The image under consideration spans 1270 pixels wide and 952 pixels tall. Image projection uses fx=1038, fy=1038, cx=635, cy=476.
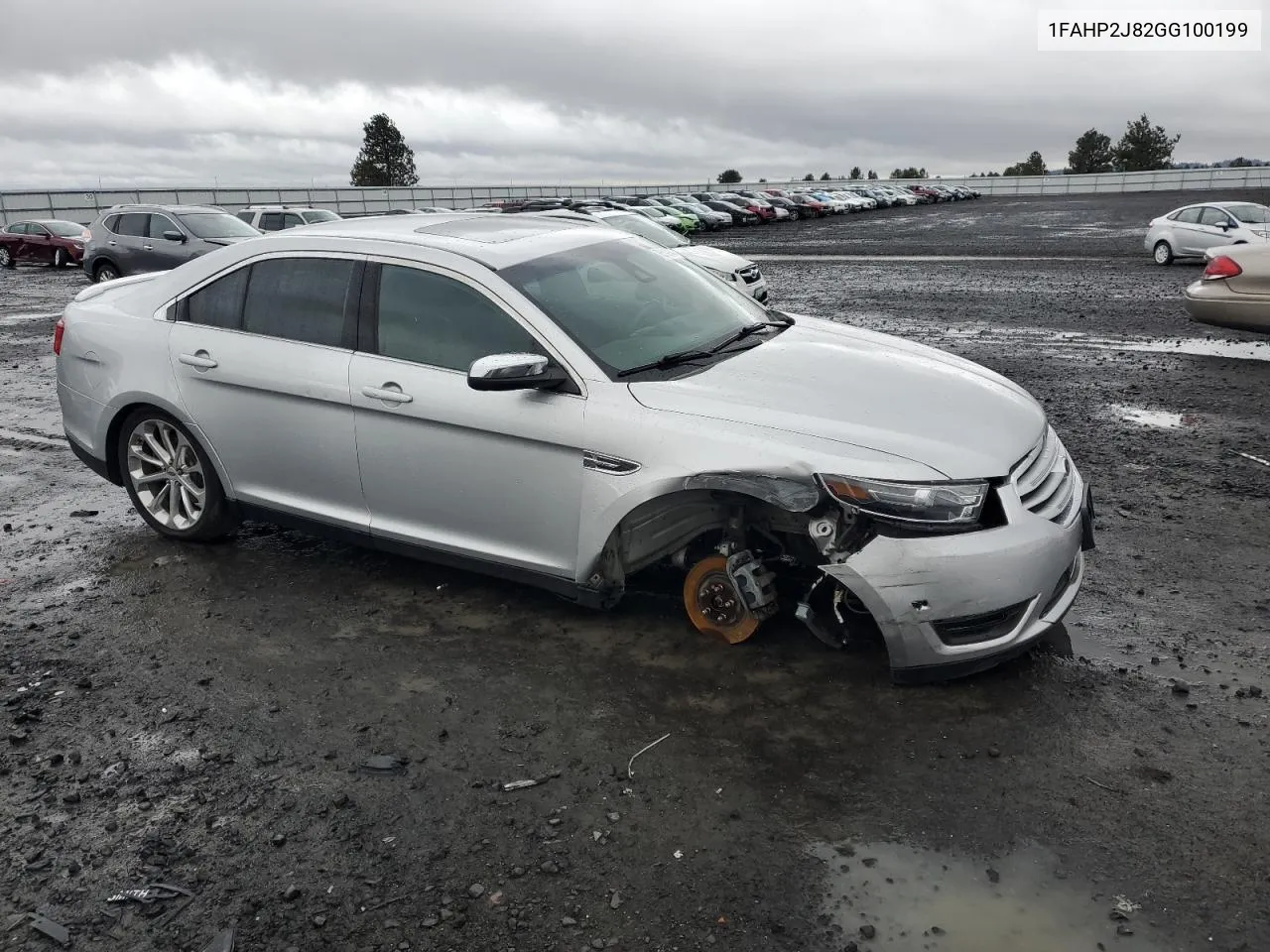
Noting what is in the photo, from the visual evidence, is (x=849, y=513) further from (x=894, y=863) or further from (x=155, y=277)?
(x=155, y=277)

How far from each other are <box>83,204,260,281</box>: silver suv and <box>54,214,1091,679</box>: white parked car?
15.4 metres

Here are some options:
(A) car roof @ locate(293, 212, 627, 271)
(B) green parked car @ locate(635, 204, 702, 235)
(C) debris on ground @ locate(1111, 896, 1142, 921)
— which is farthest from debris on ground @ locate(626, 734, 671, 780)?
(B) green parked car @ locate(635, 204, 702, 235)

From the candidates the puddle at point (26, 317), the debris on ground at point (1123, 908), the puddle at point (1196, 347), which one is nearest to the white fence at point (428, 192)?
the puddle at point (26, 317)

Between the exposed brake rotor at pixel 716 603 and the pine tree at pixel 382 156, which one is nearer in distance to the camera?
the exposed brake rotor at pixel 716 603

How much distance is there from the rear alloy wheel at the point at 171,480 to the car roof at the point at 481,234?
1171 millimetres

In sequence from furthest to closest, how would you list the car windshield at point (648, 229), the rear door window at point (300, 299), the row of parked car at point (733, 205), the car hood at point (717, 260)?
the row of parked car at point (733, 205), the car windshield at point (648, 229), the car hood at point (717, 260), the rear door window at point (300, 299)

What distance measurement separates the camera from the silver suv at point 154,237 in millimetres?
19641

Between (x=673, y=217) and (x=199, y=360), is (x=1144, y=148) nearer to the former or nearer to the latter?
(x=673, y=217)

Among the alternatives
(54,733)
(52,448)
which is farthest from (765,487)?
(52,448)

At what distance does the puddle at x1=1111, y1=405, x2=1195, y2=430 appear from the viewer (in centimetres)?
780

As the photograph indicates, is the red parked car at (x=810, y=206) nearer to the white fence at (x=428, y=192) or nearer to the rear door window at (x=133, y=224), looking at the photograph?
the white fence at (x=428, y=192)

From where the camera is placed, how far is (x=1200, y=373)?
383 inches

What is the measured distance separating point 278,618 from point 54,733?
1098 mm

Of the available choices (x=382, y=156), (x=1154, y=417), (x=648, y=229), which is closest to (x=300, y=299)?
(x=1154, y=417)
